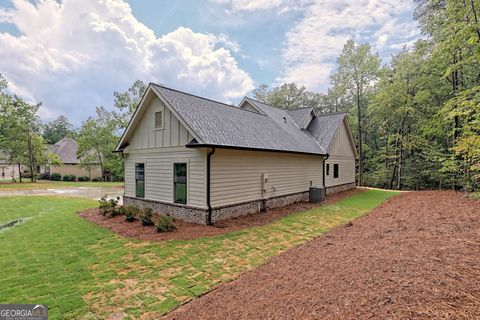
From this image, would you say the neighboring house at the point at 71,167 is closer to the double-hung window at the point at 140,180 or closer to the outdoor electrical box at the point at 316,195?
the double-hung window at the point at 140,180

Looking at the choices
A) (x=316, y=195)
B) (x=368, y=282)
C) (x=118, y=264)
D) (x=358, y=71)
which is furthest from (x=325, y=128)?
(x=118, y=264)

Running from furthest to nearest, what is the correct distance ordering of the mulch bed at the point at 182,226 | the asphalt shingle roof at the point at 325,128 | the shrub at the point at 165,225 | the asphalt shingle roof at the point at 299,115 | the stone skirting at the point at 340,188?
the asphalt shingle roof at the point at 299,115, the stone skirting at the point at 340,188, the asphalt shingle roof at the point at 325,128, the shrub at the point at 165,225, the mulch bed at the point at 182,226

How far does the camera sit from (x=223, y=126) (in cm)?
981

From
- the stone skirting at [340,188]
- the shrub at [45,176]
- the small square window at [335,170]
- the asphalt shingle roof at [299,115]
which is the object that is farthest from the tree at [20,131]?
the small square window at [335,170]

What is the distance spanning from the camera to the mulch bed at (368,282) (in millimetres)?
2410

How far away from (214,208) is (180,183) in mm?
1808

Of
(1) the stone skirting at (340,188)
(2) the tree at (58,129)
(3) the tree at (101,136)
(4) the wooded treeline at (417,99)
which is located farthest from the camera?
(2) the tree at (58,129)

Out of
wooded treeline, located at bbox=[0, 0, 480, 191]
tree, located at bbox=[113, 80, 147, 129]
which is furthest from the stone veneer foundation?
tree, located at bbox=[113, 80, 147, 129]

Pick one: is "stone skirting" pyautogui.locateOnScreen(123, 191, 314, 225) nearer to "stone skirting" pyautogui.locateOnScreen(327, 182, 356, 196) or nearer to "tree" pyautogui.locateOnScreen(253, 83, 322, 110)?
"stone skirting" pyautogui.locateOnScreen(327, 182, 356, 196)

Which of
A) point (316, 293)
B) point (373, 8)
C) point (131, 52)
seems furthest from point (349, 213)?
point (131, 52)

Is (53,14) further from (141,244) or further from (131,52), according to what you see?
(141,244)

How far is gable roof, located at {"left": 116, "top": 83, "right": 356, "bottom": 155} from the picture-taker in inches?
333

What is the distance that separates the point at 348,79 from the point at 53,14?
26.0 meters

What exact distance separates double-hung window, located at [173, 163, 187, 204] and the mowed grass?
2.53 metres
